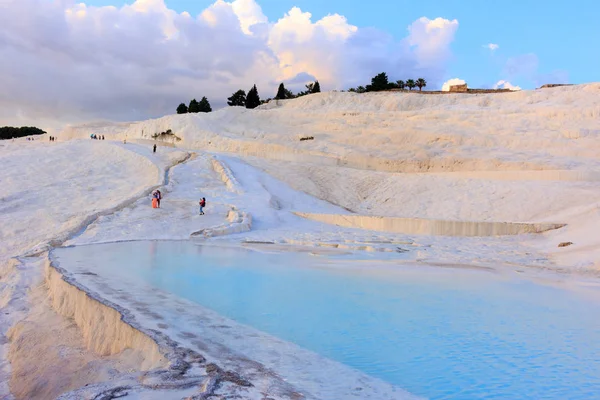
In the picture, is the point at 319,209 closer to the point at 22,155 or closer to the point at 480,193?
the point at 480,193

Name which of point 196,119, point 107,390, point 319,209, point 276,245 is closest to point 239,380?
point 107,390

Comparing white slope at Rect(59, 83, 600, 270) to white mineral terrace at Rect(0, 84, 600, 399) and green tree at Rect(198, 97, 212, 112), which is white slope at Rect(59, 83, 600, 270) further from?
green tree at Rect(198, 97, 212, 112)

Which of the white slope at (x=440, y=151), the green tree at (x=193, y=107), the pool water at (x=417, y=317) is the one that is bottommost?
the pool water at (x=417, y=317)

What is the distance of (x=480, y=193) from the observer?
66.1 feet

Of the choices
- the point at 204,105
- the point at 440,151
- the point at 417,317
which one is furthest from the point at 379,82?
the point at 417,317

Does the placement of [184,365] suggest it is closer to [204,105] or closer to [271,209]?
[271,209]

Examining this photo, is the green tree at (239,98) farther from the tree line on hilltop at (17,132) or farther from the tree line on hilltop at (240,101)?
the tree line on hilltop at (17,132)

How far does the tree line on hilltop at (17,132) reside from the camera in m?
71.8

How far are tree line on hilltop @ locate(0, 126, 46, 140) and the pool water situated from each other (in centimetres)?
7332

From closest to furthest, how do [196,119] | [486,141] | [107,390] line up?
[107,390] → [486,141] → [196,119]

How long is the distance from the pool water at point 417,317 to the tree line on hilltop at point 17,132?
73.3 meters

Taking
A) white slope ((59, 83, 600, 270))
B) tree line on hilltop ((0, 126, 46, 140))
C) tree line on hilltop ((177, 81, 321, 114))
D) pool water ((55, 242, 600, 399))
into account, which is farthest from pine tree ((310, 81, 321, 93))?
pool water ((55, 242, 600, 399))

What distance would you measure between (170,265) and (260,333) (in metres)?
4.07

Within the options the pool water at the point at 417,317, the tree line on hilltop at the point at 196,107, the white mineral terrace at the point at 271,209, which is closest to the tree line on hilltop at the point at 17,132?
the tree line on hilltop at the point at 196,107
